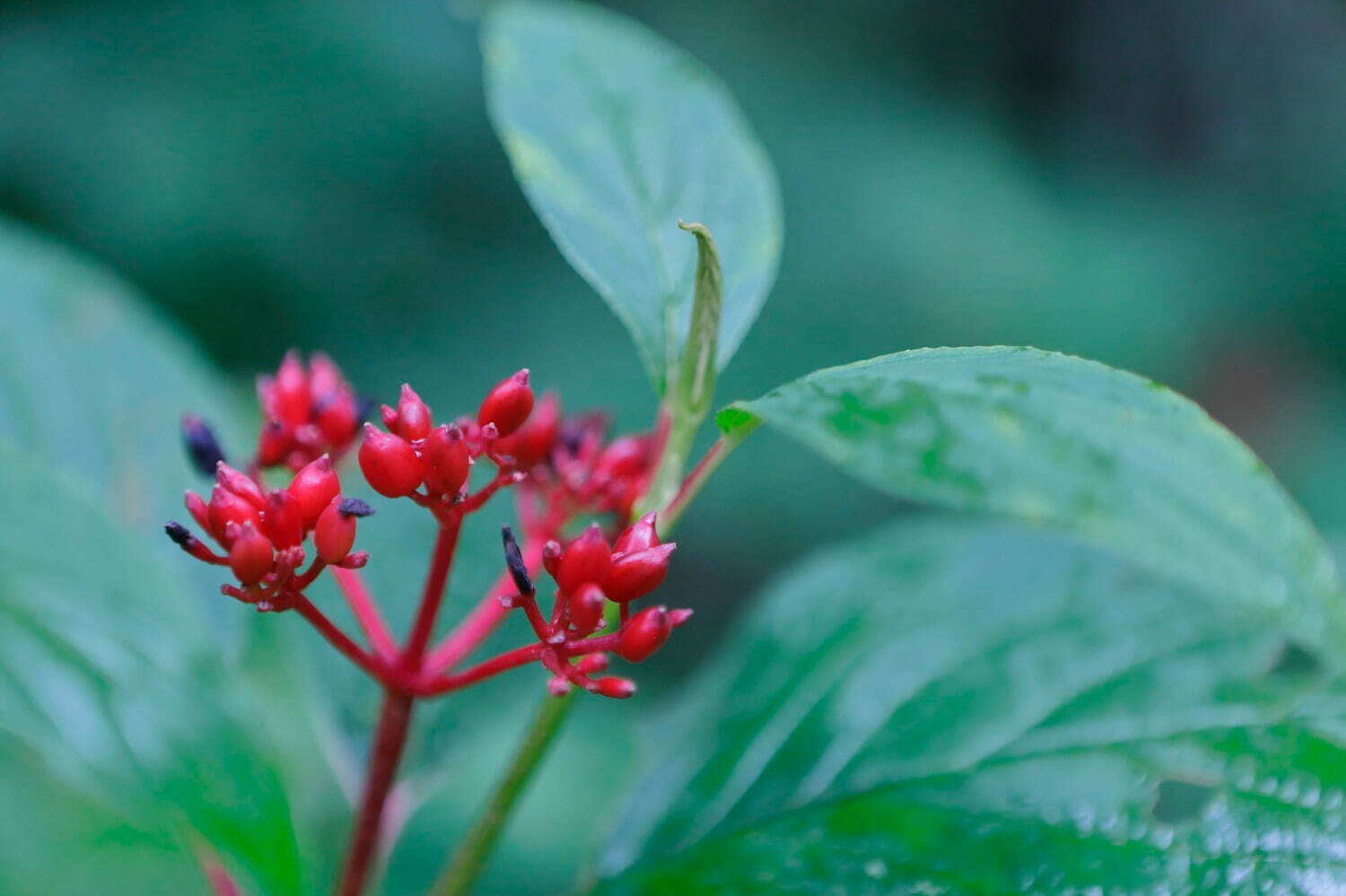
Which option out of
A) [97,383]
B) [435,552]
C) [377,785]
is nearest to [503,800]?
[377,785]

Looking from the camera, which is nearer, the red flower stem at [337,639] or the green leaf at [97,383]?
the red flower stem at [337,639]

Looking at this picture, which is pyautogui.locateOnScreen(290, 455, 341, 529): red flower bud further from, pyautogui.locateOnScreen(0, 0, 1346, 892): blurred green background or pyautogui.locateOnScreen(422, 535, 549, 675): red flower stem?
pyautogui.locateOnScreen(0, 0, 1346, 892): blurred green background

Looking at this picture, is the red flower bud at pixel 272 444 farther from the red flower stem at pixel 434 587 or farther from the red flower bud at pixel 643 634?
the red flower bud at pixel 643 634

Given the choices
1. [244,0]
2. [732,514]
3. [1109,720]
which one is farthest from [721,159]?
[244,0]

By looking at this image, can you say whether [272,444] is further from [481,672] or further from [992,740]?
[992,740]

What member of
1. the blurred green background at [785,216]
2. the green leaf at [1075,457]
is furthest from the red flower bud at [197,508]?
the blurred green background at [785,216]

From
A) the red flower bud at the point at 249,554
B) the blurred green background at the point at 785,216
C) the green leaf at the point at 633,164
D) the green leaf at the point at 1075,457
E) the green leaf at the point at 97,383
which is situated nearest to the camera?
the green leaf at the point at 1075,457

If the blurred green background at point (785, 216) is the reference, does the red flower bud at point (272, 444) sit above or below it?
below
